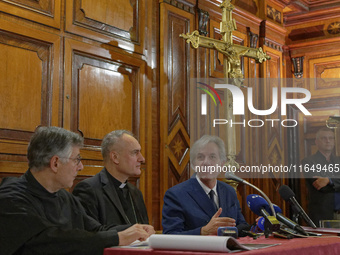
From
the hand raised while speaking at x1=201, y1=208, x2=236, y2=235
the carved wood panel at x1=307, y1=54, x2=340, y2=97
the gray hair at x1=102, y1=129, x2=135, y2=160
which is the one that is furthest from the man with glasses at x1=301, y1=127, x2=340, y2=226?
the hand raised while speaking at x1=201, y1=208, x2=236, y2=235

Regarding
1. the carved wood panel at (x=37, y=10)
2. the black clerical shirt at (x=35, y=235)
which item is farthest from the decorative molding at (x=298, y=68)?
the black clerical shirt at (x=35, y=235)

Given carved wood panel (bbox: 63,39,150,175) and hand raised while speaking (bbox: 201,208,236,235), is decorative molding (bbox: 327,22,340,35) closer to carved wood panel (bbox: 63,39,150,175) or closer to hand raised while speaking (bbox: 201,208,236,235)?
carved wood panel (bbox: 63,39,150,175)

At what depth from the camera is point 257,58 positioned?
15.9 ft

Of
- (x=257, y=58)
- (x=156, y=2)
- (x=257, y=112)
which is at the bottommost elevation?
(x=257, y=112)

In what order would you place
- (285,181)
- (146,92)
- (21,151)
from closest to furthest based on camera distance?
(21,151) → (146,92) → (285,181)

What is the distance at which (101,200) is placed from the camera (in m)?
2.93

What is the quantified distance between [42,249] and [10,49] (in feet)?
6.22

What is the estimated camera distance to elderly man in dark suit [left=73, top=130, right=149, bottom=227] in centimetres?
293

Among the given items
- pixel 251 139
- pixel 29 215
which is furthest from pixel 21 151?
pixel 251 139

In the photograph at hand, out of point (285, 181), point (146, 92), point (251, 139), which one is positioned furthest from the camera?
point (285, 181)

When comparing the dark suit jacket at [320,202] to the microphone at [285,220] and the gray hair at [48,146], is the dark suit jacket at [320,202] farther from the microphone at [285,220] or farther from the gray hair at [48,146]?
the gray hair at [48,146]

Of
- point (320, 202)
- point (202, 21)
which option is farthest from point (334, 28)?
point (320, 202)

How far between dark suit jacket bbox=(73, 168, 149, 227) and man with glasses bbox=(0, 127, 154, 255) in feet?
1.22

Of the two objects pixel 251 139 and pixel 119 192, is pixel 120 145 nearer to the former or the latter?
pixel 119 192
